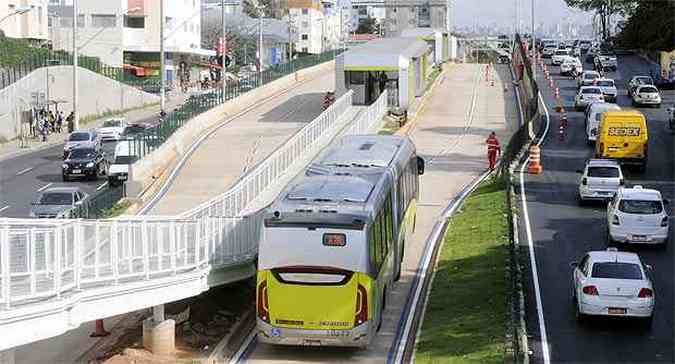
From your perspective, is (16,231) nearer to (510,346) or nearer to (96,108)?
(510,346)

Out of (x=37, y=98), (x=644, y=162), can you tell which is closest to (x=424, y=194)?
(x=644, y=162)

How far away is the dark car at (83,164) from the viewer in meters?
51.2

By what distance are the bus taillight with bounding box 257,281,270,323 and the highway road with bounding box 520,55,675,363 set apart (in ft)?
16.2

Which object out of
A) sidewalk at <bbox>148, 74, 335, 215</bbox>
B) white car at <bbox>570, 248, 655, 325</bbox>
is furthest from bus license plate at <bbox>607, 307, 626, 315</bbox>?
sidewalk at <bbox>148, 74, 335, 215</bbox>

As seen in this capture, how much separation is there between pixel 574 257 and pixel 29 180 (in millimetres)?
28853

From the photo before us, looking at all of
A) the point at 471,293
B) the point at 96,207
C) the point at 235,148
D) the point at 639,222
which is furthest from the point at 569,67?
the point at 471,293

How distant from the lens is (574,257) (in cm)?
3039

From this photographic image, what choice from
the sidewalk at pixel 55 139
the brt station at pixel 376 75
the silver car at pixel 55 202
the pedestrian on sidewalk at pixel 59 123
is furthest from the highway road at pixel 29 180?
the brt station at pixel 376 75

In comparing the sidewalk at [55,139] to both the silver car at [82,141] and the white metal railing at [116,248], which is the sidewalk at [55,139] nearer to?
the silver car at [82,141]

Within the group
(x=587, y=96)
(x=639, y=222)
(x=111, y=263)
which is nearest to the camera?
(x=111, y=263)

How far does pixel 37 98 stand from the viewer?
7169cm

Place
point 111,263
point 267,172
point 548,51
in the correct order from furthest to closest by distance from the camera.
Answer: point 548,51 < point 267,172 < point 111,263

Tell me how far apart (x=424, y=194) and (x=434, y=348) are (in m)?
19.4

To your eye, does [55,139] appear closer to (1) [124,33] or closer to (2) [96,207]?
(1) [124,33]
